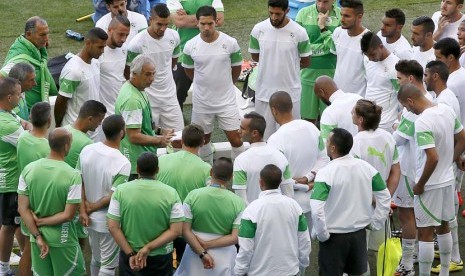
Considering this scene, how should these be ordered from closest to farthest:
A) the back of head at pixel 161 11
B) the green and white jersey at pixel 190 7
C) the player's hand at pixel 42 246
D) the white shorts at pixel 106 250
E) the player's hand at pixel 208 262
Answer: the player's hand at pixel 208 262 → the player's hand at pixel 42 246 → the white shorts at pixel 106 250 → the back of head at pixel 161 11 → the green and white jersey at pixel 190 7

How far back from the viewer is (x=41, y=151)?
795cm

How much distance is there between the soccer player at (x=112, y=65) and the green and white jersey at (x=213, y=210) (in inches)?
109

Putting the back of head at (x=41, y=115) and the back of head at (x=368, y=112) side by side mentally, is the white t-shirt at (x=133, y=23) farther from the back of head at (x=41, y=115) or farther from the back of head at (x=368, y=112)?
→ the back of head at (x=368, y=112)

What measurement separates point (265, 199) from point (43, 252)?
1.83 metres

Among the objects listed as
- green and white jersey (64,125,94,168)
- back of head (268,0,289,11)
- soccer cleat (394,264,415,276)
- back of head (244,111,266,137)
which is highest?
back of head (268,0,289,11)

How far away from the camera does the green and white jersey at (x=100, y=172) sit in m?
7.73

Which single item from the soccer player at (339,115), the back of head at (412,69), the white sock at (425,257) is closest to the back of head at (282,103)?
the soccer player at (339,115)

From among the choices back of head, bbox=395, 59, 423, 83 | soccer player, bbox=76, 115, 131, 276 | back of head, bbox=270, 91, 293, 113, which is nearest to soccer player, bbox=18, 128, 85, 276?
soccer player, bbox=76, 115, 131, 276

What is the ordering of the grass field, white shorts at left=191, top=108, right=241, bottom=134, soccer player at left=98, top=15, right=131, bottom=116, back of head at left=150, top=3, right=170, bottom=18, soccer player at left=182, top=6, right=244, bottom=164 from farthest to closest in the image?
the grass field → white shorts at left=191, top=108, right=241, bottom=134 → soccer player at left=182, top=6, right=244, bottom=164 → back of head at left=150, top=3, right=170, bottom=18 → soccer player at left=98, top=15, right=131, bottom=116

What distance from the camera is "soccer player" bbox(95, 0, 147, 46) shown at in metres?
10.4

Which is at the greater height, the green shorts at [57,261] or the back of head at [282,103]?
the back of head at [282,103]

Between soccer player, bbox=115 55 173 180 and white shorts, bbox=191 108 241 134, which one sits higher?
soccer player, bbox=115 55 173 180

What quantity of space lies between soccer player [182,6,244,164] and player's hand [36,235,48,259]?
3008mm

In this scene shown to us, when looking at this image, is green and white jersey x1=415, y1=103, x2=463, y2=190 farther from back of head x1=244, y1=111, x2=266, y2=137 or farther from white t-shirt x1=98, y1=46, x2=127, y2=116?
white t-shirt x1=98, y1=46, x2=127, y2=116
